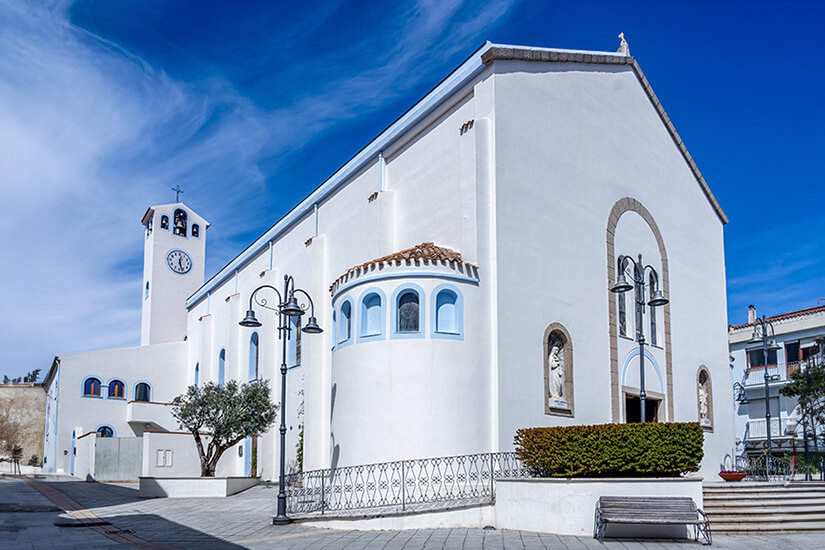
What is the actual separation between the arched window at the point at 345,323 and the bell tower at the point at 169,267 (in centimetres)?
2847

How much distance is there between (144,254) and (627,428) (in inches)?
1549

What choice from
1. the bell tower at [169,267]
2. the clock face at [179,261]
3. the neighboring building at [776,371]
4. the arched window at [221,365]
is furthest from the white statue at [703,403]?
the clock face at [179,261]

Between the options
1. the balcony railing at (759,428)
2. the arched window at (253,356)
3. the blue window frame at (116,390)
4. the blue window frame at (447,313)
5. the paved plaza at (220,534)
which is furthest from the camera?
the blue window frame at (116,390)

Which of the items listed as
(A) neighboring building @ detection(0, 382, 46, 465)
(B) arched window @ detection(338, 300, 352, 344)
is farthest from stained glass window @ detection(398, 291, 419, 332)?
(A) neighboring building @ detection(0, 382, 46, 465)

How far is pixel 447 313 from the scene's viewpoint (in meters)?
17.6

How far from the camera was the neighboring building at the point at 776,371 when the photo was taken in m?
36.7

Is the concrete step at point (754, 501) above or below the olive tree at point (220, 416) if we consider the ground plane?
below

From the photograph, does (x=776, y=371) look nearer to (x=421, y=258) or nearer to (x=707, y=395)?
(x=707, y=395)

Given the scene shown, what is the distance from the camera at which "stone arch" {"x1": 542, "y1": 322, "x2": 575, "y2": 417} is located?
18.6m

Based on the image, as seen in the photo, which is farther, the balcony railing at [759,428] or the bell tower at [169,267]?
the bell tower at [169,267]

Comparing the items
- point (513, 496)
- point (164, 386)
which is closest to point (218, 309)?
point (164, 386)

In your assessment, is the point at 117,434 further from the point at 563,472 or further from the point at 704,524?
the point at 704,524

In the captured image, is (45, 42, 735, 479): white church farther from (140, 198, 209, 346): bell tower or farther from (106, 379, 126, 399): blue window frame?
(140, 198, 209, 346): bell tower

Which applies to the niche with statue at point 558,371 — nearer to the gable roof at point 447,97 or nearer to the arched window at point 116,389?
the gable roof at point 447,97
